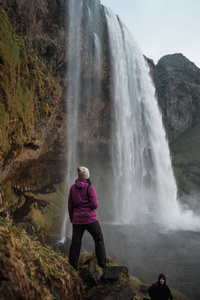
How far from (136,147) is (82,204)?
24.4 metres

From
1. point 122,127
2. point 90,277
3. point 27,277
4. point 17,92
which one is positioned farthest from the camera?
point 122,127

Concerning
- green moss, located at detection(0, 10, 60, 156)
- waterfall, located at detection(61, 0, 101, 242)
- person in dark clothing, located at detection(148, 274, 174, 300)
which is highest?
waterfall, located at detection(61, 0, 101, 242)

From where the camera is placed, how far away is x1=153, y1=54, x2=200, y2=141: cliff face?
40.5 m

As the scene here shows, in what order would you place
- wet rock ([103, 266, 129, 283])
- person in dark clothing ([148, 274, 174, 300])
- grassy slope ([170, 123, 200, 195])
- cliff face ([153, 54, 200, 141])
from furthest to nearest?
cliff face ([153, 54, 200, 141])
grassy slope ([170, 123, 200, 195])
person in dark clothing ([148, 274, 174, 300])
wet rock ([103, 266, 129, 283])

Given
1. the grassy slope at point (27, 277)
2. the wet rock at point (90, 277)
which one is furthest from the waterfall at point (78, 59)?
the grassy slope at point (27, 277)

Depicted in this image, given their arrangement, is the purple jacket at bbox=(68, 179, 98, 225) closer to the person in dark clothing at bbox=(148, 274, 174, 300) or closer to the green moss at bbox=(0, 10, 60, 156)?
the person in dark clothing at bbox=(148, 274, 174, 300)

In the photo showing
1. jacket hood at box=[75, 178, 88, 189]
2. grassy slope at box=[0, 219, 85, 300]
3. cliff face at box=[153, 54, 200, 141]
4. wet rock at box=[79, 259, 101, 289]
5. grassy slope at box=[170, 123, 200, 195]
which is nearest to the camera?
grassy slope at box=[0, 219, 85, 300]

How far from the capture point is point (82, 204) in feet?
11.2

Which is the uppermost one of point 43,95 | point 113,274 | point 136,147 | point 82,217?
point 43,95

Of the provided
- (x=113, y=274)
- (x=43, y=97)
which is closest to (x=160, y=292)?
(x=113, y=274)

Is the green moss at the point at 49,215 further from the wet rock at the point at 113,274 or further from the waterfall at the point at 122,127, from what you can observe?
the wet rock at the point at 113,274

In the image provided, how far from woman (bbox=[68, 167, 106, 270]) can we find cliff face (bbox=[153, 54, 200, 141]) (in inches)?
1510

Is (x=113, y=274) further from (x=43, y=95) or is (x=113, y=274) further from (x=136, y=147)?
(x=136, y=147)

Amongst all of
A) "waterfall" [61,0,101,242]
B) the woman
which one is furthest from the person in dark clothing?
"waterfall" [61,0,101,242]
